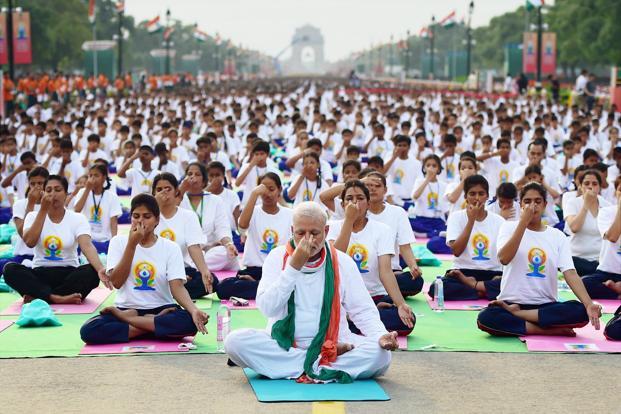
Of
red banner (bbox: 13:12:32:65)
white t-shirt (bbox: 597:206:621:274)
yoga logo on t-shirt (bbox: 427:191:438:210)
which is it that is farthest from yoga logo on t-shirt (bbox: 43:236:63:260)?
red banner (bbox: 13:12:32:65)

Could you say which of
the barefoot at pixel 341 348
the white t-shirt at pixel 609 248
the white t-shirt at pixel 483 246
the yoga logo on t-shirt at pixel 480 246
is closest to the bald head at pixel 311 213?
the barefoot at pixel 341 348

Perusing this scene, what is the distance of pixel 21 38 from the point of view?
142ft

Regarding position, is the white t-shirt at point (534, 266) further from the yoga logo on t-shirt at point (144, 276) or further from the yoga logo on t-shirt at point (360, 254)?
the yoga logo on t-shirt at point (144, 276)

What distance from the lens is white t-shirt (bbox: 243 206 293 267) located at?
1188 centimetres

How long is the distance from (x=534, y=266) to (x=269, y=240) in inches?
118

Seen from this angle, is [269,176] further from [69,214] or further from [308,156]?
[308,156]

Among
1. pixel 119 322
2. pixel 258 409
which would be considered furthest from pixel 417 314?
pixel 258 409

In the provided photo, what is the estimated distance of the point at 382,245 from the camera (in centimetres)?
980

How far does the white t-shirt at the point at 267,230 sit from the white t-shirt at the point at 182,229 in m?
0.94

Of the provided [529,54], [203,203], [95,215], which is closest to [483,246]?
[203,203]

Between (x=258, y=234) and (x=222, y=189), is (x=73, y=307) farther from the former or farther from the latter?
(x=222, y=189)

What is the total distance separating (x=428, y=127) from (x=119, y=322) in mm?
22711

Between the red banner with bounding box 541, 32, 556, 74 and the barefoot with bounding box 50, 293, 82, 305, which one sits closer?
the barefoot with bounding box 50, 293, 82, 305

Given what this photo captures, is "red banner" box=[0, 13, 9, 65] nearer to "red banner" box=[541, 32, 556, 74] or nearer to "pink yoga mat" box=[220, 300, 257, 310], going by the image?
"red banner" box=[541, 32, 556, 74]
